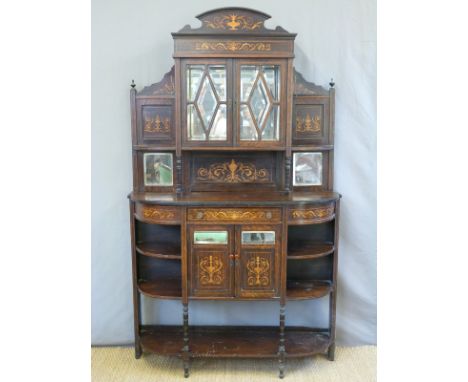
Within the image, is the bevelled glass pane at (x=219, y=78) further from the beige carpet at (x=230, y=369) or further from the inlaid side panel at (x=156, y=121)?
the beige carpet at (x=230, y=369)

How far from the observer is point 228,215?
104 inches

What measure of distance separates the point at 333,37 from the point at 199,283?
5.73ft

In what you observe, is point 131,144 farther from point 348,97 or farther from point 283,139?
point 348,97

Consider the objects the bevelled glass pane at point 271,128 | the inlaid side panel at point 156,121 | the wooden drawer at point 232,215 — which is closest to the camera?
the wooden drawer at point 232,215

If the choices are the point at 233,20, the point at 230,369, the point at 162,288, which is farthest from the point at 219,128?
the point at 230,369

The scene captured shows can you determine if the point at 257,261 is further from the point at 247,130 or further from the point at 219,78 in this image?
the point at 219,78

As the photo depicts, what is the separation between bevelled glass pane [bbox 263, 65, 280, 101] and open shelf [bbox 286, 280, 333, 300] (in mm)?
1166

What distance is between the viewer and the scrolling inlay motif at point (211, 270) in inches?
106

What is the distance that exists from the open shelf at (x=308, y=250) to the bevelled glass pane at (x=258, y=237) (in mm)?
187

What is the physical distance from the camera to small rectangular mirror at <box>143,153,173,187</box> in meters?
3.00

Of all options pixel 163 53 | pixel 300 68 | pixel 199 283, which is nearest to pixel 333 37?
pixel 300 68

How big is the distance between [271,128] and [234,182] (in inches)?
17.4

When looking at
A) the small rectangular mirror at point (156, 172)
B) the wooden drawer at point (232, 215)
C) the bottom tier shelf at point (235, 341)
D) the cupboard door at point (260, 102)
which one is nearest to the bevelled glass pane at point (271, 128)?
the cupboard door at point (260, 102)

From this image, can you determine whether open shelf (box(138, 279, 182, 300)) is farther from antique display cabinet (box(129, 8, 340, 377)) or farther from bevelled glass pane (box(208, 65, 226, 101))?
bevelled glass pane (box(208, 65, 226, 101))
